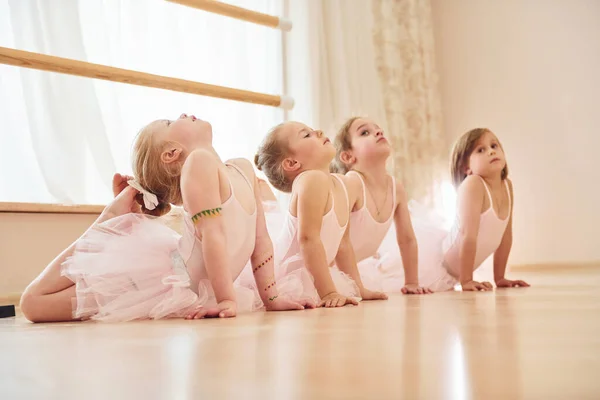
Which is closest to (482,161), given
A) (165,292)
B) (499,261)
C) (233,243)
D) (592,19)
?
(499,261)

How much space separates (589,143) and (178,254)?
2.59 metres

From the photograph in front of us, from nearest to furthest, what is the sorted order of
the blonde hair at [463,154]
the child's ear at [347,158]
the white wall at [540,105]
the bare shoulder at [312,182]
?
1. the bare shoulder at [312,182]
2. the child's ear at [347,158]
3. the blonde hair at [463,154]
4. the white wall at [540,105]

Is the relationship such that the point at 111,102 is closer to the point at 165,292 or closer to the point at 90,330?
the point at 165,292

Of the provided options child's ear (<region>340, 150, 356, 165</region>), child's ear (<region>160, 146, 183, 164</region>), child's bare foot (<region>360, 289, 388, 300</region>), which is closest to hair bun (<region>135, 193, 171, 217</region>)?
child's ear (<region>160, 146, 183, 164</region>)

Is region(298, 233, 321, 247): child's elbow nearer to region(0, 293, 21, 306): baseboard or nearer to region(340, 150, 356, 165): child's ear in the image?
region(340, 150, 356, 165): child's ear

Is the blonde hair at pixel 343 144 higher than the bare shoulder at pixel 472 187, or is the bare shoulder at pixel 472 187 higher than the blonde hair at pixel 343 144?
the blonde hair at pixel 343 144

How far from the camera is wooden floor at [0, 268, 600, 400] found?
43 cm

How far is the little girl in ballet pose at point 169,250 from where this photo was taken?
1.25 m

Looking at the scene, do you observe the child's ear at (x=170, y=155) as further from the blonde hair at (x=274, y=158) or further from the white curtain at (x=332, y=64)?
the white curtain at (x=332, y=64)

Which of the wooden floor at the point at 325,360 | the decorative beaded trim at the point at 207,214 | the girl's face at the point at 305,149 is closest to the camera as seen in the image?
the wooden floor at the point at 325,360

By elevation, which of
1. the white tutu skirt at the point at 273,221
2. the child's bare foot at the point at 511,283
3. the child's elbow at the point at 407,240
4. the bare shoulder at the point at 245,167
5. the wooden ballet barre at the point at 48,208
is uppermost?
the bare shoulder at the point at 245,167

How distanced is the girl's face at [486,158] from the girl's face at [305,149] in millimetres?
677

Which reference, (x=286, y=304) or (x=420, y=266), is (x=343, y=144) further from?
(x=286, y=304)

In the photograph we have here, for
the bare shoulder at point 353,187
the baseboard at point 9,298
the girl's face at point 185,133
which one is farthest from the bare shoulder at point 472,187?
the baseboard at point 9,298
